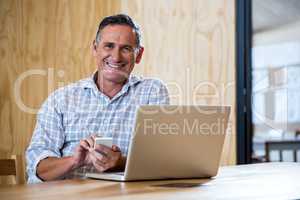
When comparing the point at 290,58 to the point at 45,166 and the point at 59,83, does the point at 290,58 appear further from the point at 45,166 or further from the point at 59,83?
the point at 45,166

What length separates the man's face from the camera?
2.69m

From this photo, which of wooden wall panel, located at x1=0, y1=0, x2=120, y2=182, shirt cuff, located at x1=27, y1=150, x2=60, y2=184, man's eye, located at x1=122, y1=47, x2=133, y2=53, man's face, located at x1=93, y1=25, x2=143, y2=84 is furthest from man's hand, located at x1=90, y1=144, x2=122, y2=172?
wooden wall panel, located at x1=0, y1=0, x2=120, y2=182

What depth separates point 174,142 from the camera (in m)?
1.85

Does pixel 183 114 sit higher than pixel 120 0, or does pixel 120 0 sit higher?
pixel 120 0

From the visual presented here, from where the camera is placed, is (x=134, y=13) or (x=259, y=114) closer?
(x=134, y=13)

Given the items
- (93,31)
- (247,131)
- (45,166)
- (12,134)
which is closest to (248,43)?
(247,131)

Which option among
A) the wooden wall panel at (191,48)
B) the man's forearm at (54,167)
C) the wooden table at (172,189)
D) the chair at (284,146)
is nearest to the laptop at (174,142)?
the wooden table at (172,189)

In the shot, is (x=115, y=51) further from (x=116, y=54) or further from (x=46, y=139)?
(x=46, y=139)

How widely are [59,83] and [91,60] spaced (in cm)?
25

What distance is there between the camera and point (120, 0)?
3.47 metres

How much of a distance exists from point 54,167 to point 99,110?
442 millimetres

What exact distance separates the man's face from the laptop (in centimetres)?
81

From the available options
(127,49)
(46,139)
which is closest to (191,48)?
(127,49)

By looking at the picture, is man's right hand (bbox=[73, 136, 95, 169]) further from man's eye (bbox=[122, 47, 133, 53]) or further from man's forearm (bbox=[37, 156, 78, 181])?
man's eye (bbox=[122, 47, 133, 53])
